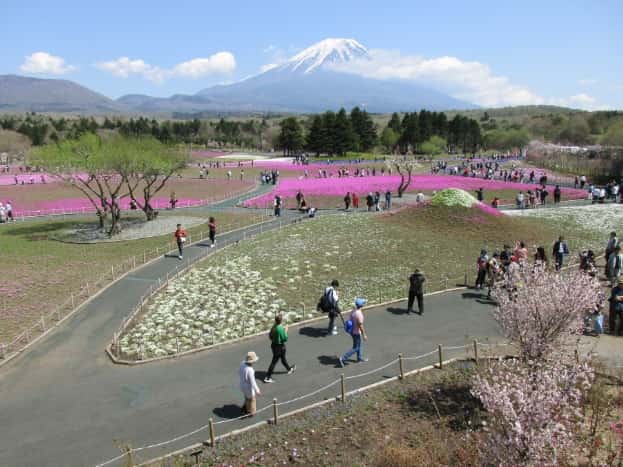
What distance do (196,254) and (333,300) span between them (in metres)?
13.8

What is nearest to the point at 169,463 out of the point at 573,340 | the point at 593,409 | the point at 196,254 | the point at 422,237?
the point at 593,409

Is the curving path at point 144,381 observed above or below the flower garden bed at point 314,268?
below

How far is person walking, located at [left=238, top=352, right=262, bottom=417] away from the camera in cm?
1207

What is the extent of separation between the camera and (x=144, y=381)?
47.9 ft

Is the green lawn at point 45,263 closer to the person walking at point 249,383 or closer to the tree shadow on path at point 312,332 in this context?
the tree shadow on path at point 312,332

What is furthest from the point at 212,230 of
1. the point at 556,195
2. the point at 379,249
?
the point at 556,195

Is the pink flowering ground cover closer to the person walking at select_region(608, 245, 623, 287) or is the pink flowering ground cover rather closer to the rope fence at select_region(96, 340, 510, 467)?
the person walking at select_region(608, 245, 623, 287)

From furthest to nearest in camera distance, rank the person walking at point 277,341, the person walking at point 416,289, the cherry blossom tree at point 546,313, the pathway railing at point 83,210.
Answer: the pathway railing at point 83,210 → the person walking at point 416,289 → the person walking at point 277,341 → the cherry blossom tree at point 546,313

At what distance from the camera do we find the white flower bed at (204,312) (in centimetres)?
1725

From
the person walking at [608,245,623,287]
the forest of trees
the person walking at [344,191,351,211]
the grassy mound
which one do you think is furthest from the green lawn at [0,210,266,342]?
the forest of trees

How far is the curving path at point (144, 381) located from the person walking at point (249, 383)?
1.24 feet

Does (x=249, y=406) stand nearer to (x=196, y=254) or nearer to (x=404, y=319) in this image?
(x=404, y=319)

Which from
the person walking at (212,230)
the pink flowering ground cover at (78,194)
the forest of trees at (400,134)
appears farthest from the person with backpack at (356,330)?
the forest of trees at (400,134)

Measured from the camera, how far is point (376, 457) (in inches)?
432
